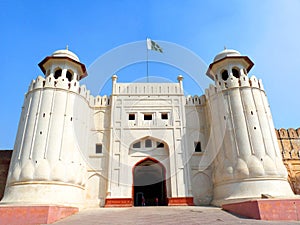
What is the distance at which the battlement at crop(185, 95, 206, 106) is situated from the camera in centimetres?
1886

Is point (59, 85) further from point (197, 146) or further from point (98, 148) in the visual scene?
point (197, 146)

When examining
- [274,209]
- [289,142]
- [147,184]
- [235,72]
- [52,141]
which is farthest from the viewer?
[147,184]

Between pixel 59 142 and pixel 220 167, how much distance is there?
410 inches

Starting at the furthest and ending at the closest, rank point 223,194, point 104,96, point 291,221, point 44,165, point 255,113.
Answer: point 104,96
point 255,113
point 223,194
point 44,165
point 291,221

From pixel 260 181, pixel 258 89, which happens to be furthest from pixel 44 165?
pixel 258 89

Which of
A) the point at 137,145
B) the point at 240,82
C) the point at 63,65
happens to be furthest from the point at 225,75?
the point at 63,65

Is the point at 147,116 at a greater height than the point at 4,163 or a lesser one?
greater

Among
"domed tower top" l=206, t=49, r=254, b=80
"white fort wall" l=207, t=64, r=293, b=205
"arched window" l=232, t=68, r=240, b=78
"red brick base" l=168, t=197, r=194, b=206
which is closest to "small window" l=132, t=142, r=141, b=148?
"red brick base" l=168, t=197, r=194, b=206

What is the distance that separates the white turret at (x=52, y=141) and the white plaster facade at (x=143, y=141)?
6cm

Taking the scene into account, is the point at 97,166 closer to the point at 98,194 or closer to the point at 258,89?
the point at 98,194

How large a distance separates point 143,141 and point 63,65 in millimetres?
8283

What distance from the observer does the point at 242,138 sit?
578 inches

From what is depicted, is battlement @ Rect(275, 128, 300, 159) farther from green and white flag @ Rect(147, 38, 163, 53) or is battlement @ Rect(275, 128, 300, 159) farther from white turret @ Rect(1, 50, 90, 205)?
white turret @ Rect(1, 50, 90, 205)

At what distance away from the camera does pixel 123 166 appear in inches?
637
